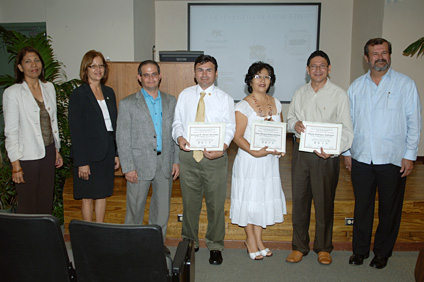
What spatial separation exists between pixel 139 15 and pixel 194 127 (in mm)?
4589

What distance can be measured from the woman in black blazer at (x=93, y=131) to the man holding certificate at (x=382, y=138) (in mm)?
2083

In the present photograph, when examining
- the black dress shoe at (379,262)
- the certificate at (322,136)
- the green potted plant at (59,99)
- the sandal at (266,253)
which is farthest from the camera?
the green potted plant at (59,99)

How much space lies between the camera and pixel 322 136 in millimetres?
2836

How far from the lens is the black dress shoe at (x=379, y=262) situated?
3.07 metres

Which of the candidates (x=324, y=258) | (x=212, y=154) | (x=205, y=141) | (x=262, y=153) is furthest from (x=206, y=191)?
(x=324, y=258)

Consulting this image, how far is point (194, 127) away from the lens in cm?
283

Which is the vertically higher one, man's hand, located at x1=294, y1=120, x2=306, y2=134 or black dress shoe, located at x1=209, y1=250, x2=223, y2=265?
man's hand, located at x1=294, y1=120, x2=306, y2=134

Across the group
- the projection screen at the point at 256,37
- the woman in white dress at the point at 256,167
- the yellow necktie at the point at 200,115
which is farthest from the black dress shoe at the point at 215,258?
the projection screen at the point at 256,37

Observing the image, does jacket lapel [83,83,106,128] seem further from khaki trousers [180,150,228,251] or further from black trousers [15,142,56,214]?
khaki trousers [180,150,228,251]

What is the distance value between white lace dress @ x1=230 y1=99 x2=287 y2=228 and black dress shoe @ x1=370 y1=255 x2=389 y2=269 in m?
0.90

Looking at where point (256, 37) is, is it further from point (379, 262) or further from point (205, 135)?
point (379, 262)

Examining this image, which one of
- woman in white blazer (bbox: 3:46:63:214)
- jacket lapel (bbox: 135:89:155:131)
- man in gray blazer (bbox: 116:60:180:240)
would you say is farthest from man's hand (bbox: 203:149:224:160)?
woman in white blazer (bbox: 3:46:63:214)

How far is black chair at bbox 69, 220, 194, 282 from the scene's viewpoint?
5.30ft

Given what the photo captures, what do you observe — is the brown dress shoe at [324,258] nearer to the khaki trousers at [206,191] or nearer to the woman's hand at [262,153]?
the khaki trousers at [206,191]
